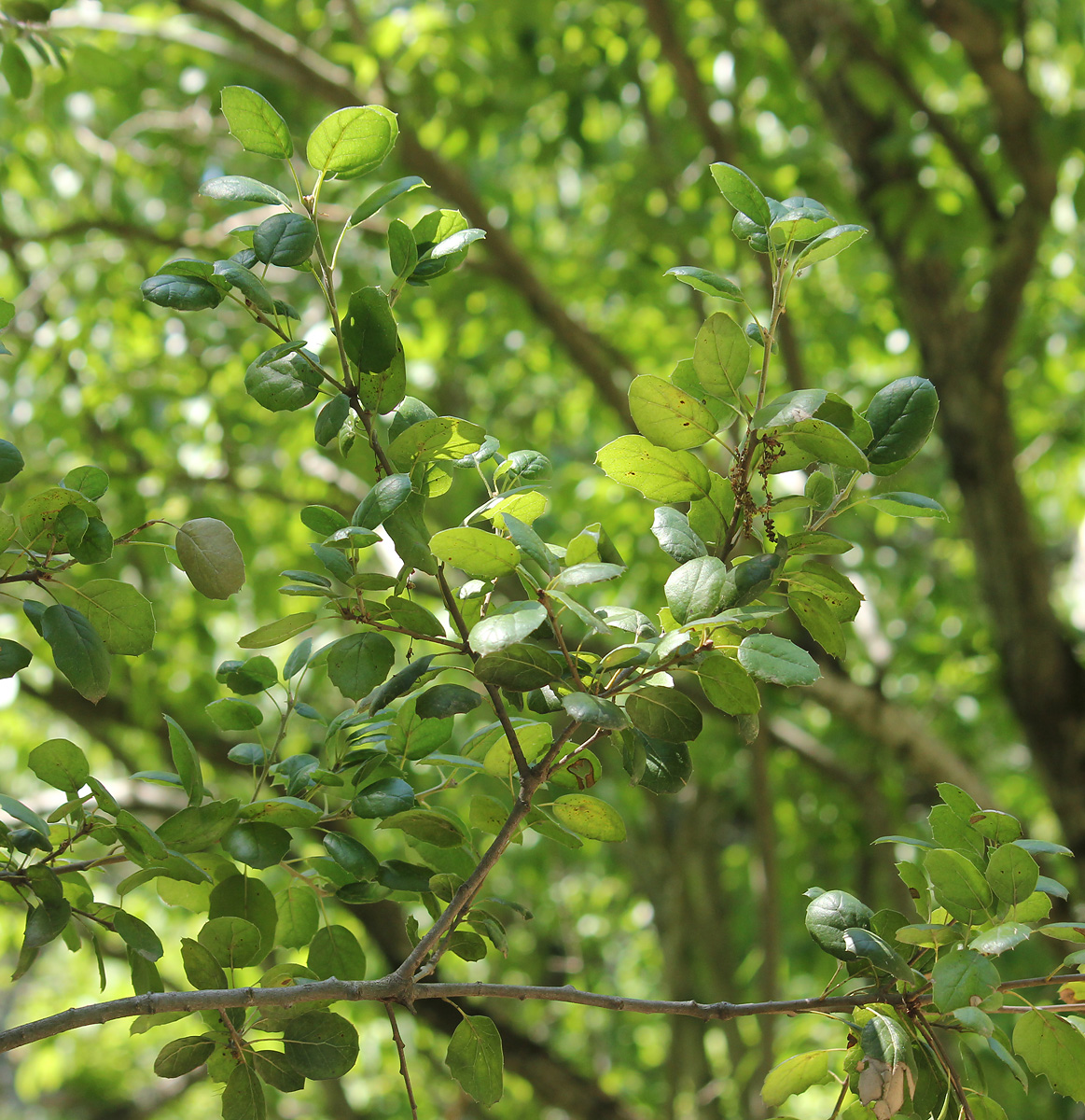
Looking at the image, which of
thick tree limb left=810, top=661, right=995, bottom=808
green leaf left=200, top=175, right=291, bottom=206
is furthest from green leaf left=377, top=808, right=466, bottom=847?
thick tree limb left=810, top=661, right=995, bottom=808

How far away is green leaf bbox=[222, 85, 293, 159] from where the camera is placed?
2.32ft

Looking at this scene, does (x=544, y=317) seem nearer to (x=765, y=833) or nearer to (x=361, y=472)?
(x=765, y=833)

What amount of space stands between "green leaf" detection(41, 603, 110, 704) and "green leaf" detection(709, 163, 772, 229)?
0.50 m

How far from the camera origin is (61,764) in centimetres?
73

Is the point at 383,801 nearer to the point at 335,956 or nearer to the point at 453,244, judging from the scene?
the point at 335,956

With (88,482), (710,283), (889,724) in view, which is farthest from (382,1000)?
(889,724)

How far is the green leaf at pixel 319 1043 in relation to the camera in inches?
28.7

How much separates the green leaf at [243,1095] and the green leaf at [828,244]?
0.65m

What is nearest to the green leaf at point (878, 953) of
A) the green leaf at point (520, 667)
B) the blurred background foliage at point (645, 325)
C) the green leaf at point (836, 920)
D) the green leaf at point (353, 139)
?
the green leaf at point (836, 920)

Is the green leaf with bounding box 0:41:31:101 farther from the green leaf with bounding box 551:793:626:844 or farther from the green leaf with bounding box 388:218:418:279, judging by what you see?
the green leaf with bounding box 551:793:626:844

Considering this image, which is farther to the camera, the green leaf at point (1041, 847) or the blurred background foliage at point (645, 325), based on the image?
the blurred background foliage at point (645, 325)

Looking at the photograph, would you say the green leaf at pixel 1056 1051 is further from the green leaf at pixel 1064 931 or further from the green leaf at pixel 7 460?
the green leaf at pixel 7 460

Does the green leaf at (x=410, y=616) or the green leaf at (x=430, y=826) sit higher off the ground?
the green leaf at (x=410, y=616)

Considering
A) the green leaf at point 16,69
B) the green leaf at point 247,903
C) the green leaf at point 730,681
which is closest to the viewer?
the green leaf at point 730,681
